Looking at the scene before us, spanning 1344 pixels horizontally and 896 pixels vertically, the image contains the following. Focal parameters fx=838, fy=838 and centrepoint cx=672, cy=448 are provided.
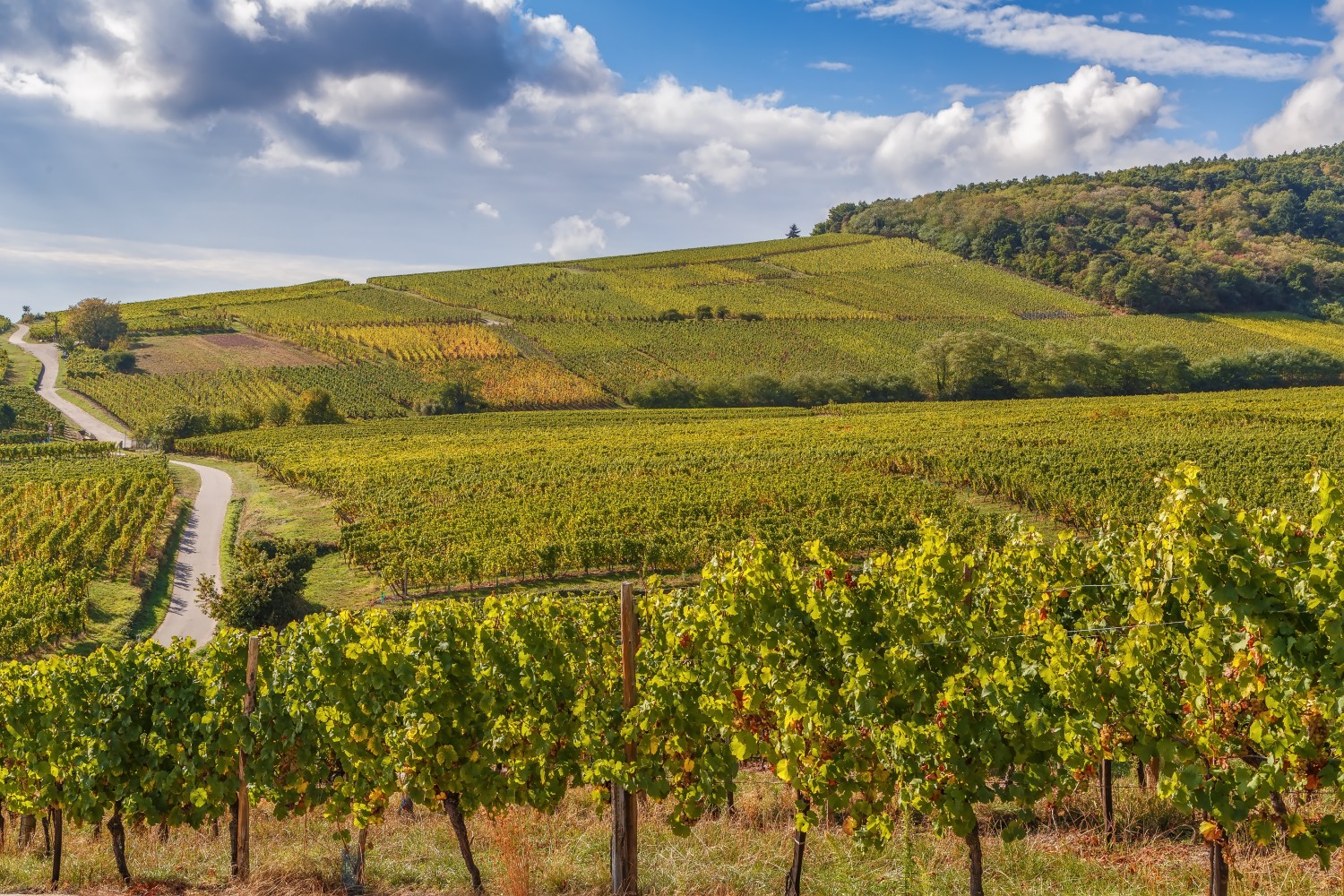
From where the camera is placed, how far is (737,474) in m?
41.0

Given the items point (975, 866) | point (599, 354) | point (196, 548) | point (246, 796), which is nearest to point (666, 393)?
point (599, 354)

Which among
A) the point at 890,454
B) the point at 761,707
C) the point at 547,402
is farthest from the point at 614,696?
the point at 547,402

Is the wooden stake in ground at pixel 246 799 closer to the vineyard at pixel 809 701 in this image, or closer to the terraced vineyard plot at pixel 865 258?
the vineyard at pixel 809 701

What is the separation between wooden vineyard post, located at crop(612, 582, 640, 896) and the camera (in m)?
7.67

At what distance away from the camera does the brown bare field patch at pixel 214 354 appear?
3866 inches

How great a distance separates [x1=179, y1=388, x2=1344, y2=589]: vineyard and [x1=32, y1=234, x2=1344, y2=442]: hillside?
58.0ft

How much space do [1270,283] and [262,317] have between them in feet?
489

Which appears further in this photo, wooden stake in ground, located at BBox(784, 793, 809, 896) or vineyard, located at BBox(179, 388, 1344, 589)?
vineyard, located at BBox(179, 388, 1344, 589)

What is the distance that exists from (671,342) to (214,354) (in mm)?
56641

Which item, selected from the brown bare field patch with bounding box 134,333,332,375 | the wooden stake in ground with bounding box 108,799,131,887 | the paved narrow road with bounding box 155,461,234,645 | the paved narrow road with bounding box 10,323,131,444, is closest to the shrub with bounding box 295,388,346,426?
the paved narrow road with bounding box 10,323,131,444

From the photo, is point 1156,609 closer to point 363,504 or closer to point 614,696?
point 614,696

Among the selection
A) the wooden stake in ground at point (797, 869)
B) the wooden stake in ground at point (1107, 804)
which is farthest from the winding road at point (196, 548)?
the wooden stake in ground at point (1107, 804)

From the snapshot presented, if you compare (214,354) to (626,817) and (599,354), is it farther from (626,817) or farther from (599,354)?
(626,817)

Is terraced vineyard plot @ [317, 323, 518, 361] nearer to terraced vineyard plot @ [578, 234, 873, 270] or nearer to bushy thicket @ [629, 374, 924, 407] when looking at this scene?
bushy thicket @ [629, 374, 924, 407]
